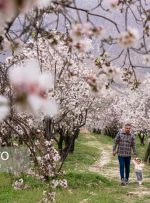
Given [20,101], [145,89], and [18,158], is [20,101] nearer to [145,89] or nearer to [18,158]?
[18,158]

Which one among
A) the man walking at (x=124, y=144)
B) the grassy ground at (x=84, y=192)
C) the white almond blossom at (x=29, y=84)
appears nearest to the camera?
the white almond blossom at (x=29, y=84)

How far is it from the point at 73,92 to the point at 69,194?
15034mm

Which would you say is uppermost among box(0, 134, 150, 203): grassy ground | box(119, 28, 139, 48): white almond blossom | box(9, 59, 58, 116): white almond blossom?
box(119, 28, 139, 48): white almond blossom

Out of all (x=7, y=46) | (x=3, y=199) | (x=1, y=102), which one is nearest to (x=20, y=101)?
(x=1, y=102)

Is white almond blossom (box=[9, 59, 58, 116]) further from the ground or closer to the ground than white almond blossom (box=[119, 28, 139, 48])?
closer to the ground

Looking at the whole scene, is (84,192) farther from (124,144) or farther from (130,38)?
(130,38)

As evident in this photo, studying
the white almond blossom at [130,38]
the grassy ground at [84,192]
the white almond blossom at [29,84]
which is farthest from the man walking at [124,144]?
the white almond blossom at [29,84]

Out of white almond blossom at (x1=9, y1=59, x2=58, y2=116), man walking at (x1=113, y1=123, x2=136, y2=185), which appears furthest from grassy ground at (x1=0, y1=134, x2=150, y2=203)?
white almond blossom at (x1=9, y1=59, x2=58, y2=116)

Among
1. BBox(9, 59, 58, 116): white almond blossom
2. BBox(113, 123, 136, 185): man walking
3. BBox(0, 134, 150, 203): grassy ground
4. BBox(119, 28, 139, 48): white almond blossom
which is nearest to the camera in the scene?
BBox(9, 59, 58, 116): white almond blossom

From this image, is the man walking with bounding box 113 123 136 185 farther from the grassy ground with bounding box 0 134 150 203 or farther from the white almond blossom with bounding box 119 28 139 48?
the white almond blossom with bounding box 119 28 139 48

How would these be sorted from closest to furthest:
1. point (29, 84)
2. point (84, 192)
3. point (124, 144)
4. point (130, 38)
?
point (29, 84) → point (130, 38) → point (84, 192) → point (124, 144)

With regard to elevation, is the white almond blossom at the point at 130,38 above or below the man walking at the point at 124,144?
above

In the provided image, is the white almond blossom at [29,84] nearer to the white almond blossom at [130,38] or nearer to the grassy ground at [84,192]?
the white almond blossom at [130,38]

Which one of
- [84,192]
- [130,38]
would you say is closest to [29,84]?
[130,38]
